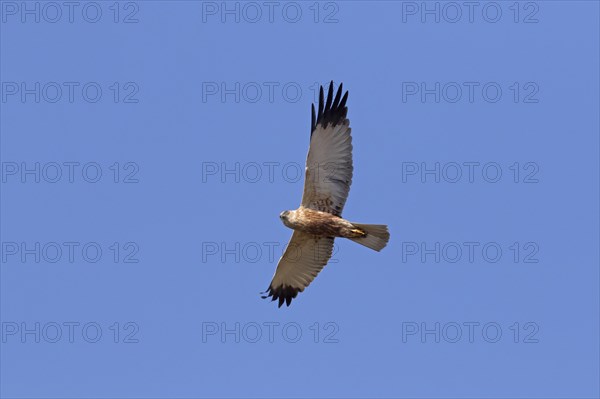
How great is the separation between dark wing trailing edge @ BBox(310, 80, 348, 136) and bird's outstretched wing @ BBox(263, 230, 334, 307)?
1.74 meters

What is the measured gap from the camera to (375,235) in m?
14.8

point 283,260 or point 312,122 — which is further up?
point 312,122

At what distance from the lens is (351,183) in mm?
15336

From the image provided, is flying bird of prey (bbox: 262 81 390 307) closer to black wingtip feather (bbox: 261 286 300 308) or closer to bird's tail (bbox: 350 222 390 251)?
bird's tail (bbox: 350 222 390 251)

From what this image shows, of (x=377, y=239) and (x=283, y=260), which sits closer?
(x=377, y=239)

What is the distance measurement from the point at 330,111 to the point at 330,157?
0.68 m

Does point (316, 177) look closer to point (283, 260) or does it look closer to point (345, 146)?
point (345, 146)

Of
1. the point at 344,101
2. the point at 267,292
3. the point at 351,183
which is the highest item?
the point at 344,101

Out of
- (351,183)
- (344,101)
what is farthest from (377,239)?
(344,101)

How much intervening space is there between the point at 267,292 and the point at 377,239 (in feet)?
9.54

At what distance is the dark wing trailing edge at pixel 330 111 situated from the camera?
597 inches

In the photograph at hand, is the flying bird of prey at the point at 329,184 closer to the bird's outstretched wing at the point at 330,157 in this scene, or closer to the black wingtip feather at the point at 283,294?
the bird's outstretched wing at the point at 330,157

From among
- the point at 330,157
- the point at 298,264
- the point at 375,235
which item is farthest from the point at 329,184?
the point at 298,264

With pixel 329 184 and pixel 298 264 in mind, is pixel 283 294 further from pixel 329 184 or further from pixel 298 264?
pixel 329 184
